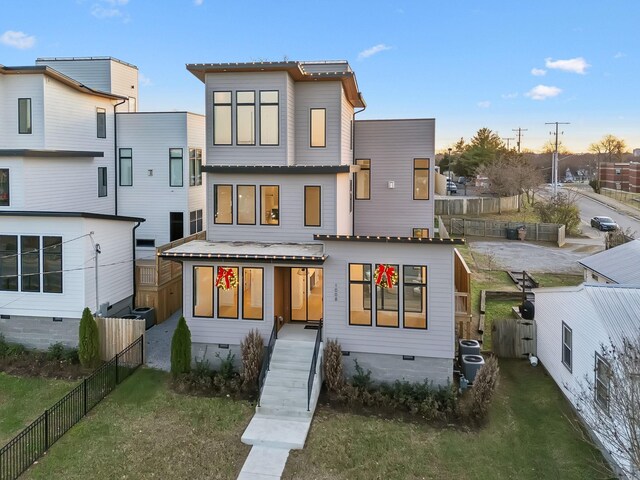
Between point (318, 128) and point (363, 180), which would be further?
point (363, 180)

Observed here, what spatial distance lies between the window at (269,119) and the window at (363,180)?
5.23 meters

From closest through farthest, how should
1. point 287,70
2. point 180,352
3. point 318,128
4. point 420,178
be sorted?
point 180,352 → point 287,70 → point 318,128 → point 420,178

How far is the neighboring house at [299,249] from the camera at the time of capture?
1318cm

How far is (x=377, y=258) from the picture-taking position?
527 inches

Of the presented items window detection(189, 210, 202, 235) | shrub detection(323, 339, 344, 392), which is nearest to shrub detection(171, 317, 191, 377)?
shrub detection(323, 339, 344, 392)

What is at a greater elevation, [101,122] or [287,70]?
[287,70]

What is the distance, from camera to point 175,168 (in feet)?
73.5

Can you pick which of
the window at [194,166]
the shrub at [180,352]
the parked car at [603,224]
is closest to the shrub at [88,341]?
the shrub at [180,352]

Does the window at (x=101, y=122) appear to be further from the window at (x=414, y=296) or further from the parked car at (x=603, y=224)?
the parked car at (x=603, y=224)

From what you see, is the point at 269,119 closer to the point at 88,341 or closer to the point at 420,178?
the point at 420,178

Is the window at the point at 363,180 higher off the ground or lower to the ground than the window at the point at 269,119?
lower

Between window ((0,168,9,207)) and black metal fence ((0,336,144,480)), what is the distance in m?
7.58

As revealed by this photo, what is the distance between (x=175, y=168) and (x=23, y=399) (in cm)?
1244

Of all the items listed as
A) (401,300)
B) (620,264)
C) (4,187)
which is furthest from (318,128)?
(620,264)
